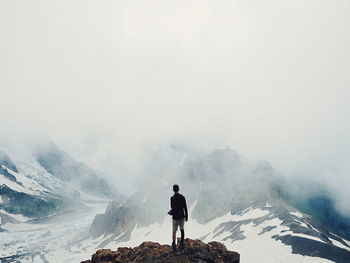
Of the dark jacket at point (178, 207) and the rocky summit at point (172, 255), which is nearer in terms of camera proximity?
the rocky summit at point (172, 255)

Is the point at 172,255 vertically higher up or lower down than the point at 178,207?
lower down

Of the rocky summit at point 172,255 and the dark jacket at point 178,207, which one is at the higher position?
the dark jacket at point 178,207

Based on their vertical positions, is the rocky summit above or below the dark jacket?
below

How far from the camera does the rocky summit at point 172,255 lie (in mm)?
30188

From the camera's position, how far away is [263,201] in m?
195

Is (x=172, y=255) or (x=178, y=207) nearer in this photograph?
(x=178, y=207)

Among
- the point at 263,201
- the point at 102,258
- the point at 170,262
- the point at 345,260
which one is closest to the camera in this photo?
the point at 170,262

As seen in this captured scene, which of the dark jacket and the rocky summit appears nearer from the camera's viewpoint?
the rocky summit

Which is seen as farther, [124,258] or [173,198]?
[124,258]

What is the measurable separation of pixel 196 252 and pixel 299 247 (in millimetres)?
80561

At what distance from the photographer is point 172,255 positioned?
30844mm

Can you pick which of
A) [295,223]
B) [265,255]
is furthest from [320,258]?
[295,223]

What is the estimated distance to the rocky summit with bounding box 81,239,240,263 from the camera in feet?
99.0

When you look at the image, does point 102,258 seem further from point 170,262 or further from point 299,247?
point 299,247
